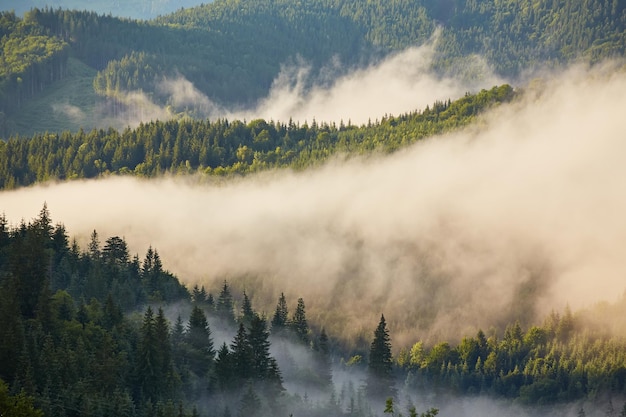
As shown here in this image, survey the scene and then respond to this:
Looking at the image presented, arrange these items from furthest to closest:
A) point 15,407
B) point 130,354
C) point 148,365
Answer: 1. point 130,354
2. point 148,365
3. point 15,407

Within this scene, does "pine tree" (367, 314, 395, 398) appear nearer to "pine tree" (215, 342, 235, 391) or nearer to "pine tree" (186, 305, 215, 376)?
"pine tree" (186, 305, 215, 376)

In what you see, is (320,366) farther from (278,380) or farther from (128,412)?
(128,412)

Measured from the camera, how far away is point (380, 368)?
184 meters

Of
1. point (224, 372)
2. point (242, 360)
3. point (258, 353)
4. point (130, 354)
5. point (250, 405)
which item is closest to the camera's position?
point (130, 354)

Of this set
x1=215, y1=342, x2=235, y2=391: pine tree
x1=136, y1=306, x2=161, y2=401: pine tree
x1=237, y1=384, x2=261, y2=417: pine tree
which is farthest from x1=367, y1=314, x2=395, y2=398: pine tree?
x1=136, y1=306, x2=161, y2=401: pine tree

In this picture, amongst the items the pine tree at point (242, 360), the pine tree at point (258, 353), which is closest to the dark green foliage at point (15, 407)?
the pine tree at point (242, 360)

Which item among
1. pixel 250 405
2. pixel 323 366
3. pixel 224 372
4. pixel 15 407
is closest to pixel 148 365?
pixel 250 405

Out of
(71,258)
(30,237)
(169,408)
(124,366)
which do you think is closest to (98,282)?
(71,258)

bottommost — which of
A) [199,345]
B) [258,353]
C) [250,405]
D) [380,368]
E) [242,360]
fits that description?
[250,405]

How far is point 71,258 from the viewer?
18925 cm

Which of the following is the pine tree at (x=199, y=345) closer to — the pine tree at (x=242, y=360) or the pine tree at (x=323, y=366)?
the pine tree at (x=242, y=360)

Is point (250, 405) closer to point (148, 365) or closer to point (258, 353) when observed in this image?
point (258, 353)

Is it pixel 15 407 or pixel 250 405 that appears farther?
pixel 250 405

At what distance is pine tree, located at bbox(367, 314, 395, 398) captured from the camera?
599ft
